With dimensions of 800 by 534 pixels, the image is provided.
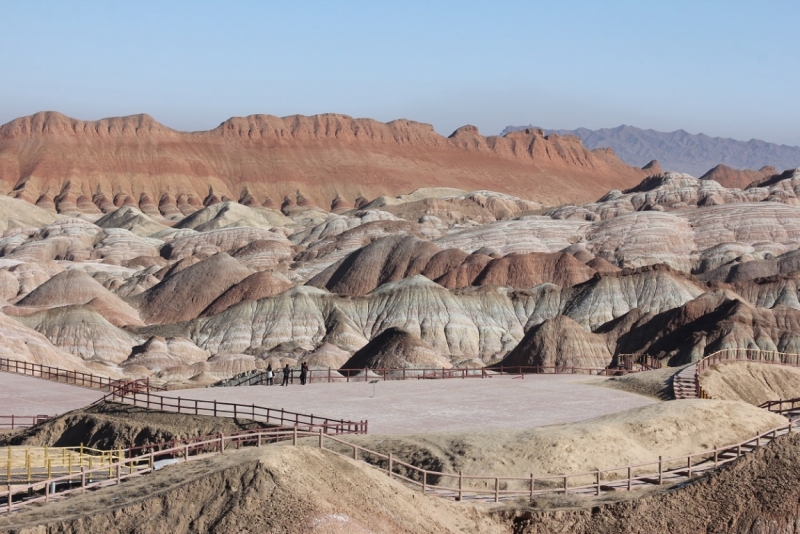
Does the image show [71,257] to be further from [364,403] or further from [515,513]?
[515,513]

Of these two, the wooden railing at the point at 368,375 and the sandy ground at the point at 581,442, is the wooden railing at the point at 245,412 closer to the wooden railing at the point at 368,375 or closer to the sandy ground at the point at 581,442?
the sandy ground at the point at 581,442

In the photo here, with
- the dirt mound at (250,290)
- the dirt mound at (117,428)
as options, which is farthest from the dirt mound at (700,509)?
the dirt mound at (250,290)

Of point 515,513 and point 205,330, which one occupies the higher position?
point 515,513

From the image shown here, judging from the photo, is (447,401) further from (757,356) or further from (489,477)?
(757,356)

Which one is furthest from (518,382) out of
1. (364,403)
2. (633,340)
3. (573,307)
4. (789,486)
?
(573,307)

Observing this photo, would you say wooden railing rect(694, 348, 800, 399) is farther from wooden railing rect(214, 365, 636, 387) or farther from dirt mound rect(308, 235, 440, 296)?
dirt mound rect(308, 235, 440, 296)

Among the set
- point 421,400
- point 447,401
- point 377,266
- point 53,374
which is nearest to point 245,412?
point 421,400
